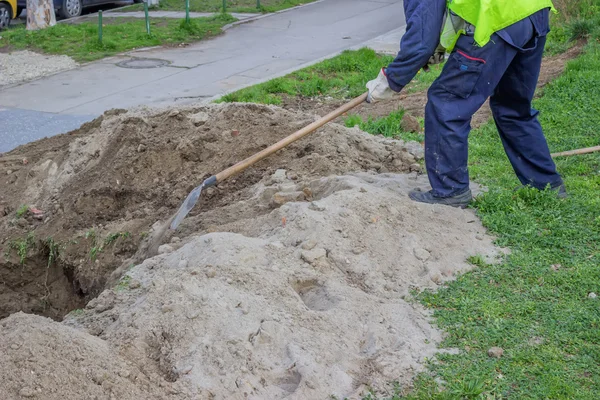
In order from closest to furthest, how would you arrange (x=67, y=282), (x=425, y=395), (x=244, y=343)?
(x=425, y=395)
(x=244, y=343)
(x=67, y=282)

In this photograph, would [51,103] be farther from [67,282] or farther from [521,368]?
[521,368]

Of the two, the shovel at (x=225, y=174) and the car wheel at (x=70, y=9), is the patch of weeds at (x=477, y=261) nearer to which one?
the shovel at (x=225, y=174)

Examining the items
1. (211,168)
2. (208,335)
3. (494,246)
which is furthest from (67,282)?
(494,246)

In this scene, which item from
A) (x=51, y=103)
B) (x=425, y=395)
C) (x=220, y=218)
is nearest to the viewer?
(x=425, y=395)

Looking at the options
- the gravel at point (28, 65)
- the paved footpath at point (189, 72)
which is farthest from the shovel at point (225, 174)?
the gravel at point (28, 65)

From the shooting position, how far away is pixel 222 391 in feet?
11.2

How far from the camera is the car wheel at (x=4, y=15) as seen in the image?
16.0 metres

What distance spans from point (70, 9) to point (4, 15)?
1.89m

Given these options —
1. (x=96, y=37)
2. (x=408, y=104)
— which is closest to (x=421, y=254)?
(x=408, y=104)

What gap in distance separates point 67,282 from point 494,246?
10.9 ft

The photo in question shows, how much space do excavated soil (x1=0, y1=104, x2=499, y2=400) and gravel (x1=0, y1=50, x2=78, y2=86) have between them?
15.0 feet

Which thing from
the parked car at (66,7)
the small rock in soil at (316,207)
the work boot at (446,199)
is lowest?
the parked car at (66,7)

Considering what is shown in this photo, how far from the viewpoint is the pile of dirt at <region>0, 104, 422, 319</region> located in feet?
19.5

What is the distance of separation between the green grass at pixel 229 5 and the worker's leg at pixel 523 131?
13.3 meters
